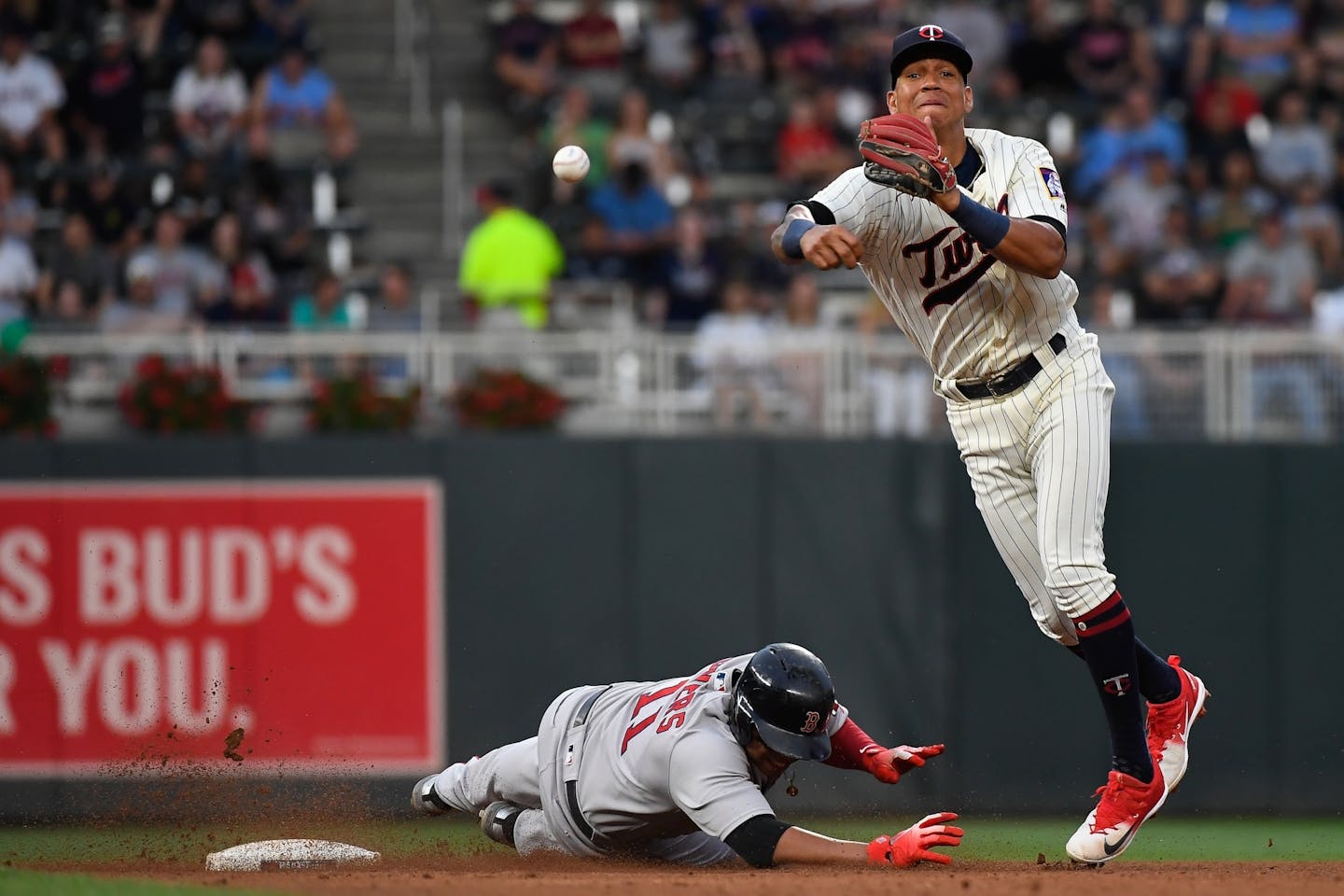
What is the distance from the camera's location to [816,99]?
14.2m

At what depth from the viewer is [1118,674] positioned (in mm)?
6223

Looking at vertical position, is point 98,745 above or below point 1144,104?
below

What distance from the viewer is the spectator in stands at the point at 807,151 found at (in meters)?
13.7

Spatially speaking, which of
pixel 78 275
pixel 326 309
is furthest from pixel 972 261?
pixel 78 275

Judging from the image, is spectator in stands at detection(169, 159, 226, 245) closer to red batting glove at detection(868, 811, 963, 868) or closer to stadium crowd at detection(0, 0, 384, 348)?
stadium crowd at detection(0, 0, 384, 348)

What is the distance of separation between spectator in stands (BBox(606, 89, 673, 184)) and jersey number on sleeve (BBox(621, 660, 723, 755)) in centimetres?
671

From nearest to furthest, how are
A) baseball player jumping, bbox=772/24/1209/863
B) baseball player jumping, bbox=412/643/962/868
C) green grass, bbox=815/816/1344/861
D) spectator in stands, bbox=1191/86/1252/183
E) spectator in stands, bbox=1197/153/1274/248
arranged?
baseball player jumping, bbox=772/24/1209/863 → baseball player jumping, bbox=412/643/962/868 → green grass, bbox=815/816/1344/861 → spectator in stands, bbox=1197/153/1274/248 → spectator in stands, bbox=1191/86/1252/183

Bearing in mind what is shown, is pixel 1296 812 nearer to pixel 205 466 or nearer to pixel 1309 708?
pixel 1309 708

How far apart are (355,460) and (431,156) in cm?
431

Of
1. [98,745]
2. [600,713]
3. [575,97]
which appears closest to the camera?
[600,713]

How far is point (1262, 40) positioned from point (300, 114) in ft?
24.8

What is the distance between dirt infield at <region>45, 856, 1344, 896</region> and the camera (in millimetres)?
5820

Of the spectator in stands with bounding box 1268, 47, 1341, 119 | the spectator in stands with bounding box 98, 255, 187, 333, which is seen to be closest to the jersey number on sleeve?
the spectator in stands with bounding box 98, 255, 187, 333

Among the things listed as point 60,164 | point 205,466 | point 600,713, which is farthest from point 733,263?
point 600,713
